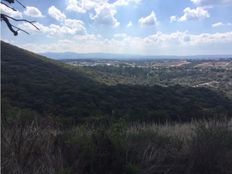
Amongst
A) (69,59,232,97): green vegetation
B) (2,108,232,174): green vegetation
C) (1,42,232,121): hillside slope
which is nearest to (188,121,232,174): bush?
(2,108,232,174): green vegetation

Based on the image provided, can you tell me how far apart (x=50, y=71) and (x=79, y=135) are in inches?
1639

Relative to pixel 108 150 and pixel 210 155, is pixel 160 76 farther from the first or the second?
pixel 108 150

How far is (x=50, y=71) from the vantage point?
1852 inches

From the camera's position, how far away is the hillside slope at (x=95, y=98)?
22.3 meters

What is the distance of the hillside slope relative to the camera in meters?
22.3

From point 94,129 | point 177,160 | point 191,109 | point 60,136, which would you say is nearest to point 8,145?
point 60,136

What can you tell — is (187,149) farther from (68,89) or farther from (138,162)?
(68,89)

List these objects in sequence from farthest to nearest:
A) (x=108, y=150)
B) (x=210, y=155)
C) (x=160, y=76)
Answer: (x=160, y=76) → (x=210, y=155) → (x=108, y=150)

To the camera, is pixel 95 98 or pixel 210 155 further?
pixel 95 98

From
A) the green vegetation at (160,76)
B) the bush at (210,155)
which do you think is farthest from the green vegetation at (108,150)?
the green vegetation at (160,76)

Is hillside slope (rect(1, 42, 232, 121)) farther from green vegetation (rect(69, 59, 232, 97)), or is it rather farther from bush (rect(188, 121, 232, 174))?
bush (rect(188, 121, 232, 174))

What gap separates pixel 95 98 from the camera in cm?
2886

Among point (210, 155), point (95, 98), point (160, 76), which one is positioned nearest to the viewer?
point (210, 155)

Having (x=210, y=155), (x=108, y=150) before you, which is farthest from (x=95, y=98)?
(x=108, y=150)
